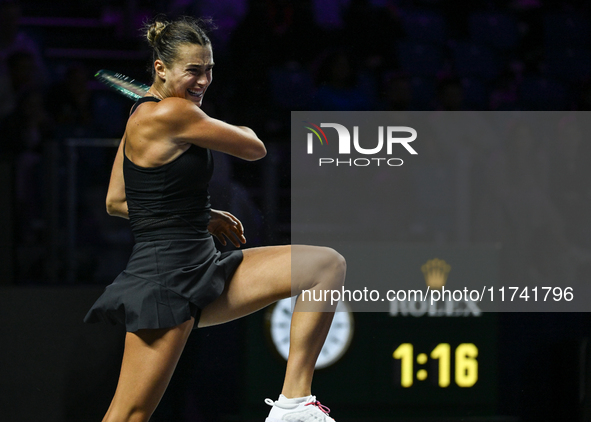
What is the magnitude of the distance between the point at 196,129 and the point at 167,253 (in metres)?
0.40

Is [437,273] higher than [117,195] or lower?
lower

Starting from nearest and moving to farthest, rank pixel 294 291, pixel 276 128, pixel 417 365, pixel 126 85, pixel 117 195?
pixel 294 291 → pixel 117 195 → pixel 126 85 → pixel 276 128 → pixel 417 365

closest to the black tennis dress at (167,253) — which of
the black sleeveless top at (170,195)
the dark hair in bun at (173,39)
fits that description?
the black sleeveless top at (170,195)

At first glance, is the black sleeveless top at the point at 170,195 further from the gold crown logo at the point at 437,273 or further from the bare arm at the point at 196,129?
the gold crown logo at the point at 437,273

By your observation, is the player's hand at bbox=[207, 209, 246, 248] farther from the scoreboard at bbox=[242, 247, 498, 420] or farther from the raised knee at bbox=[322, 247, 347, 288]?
the scoreboard at bbox=[242, 247, 498, 420]

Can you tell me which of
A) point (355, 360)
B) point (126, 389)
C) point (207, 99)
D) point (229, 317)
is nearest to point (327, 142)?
point (207, 99)

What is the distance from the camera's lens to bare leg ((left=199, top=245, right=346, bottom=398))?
7.34ft

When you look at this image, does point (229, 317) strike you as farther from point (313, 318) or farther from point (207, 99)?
point (207, 99)

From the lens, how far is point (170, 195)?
2189 mm

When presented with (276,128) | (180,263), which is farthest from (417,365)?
(180,263)

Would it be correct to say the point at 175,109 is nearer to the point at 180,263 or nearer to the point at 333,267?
the point at 180,263

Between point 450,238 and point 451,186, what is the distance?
27 centimetres

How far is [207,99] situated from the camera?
11.1 feet

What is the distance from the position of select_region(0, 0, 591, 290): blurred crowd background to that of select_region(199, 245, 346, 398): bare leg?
43.0 inches
